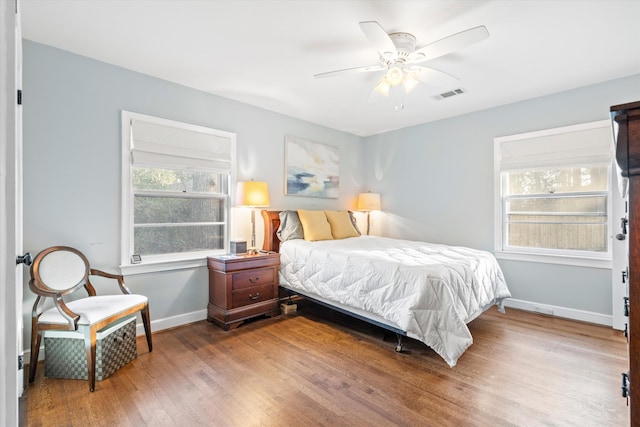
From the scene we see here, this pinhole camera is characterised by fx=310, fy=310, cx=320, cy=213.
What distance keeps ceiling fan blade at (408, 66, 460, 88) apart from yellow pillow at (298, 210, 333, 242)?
2002 millimetres

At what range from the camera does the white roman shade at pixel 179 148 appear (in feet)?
9.61

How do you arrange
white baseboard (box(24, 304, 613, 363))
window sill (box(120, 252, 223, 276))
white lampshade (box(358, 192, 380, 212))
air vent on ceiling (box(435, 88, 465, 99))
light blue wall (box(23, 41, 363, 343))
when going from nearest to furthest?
1. light blue wall (box(23, 41, 363, 343))
2. window sill (box(120, 252, 223, 276))
3. white baseboard (box(24, 304, 613, 363))
4. air vent on ceiling (box(435, 88, 465, 99))
5. white lampshade (box(358, 192, 380, 212))

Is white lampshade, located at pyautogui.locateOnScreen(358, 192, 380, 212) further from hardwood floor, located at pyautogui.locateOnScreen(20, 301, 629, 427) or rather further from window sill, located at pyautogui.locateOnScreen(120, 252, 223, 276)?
window sill, located at pyautogui.locateOnScreen(120, 252, 223, 276)

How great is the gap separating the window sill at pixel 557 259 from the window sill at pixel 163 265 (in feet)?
11.5

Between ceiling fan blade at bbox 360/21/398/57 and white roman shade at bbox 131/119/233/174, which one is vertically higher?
ceiling fan blade at bbox 360/21/398/57

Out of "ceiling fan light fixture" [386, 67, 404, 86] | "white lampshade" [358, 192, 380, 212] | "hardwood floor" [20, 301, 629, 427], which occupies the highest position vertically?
"ceiling fan light fixture" [386, 67, 404, 86]

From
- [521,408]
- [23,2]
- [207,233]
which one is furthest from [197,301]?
[521,408]

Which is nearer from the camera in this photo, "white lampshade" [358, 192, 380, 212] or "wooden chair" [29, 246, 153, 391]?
"wooden chair" [29, 246, 153, 391]

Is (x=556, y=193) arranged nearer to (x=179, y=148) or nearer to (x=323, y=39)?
(x=323, y=39)

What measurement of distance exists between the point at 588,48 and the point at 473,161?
1.70 meters

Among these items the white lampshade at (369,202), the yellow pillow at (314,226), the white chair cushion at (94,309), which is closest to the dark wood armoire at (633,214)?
the white chair cushion at (94,309)

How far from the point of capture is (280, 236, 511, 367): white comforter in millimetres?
2260

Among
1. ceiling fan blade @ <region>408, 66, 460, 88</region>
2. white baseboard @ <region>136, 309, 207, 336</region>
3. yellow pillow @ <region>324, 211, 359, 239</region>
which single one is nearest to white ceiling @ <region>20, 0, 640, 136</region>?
ceiling fan blade @ <region>408, 66, 460, 88</region>

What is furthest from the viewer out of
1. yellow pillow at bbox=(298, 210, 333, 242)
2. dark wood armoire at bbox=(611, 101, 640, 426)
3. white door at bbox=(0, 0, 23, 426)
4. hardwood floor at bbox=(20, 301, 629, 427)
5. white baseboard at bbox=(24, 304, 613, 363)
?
yellow pillow at bbox=(298, 210, 333, 242)
